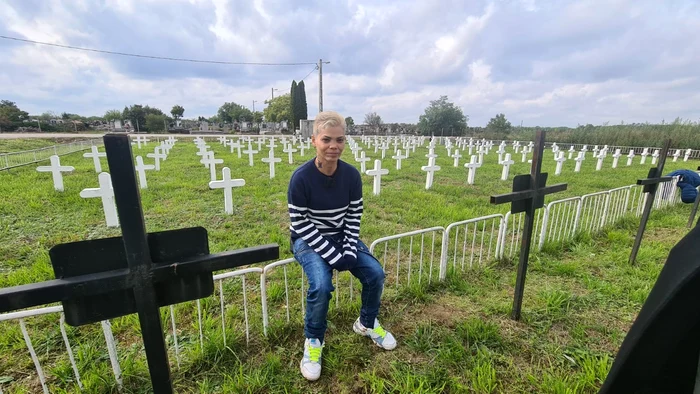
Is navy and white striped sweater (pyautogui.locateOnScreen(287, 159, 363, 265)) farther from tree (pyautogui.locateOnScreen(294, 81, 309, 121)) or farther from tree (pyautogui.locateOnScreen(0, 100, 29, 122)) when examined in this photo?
tree (pyautogui.locateOnScreen(0, 100, 29, 122))

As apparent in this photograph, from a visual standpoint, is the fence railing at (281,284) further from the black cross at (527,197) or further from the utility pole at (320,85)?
the utility pole at (320,85)

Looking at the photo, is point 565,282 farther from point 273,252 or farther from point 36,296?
point 36,296

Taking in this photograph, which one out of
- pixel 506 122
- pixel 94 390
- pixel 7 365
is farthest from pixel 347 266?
pixel 506 122

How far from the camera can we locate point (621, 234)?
4.79 m

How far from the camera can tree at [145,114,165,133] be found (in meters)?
49.0

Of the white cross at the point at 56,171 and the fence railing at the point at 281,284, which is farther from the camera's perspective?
the white cross at the point at 56,171

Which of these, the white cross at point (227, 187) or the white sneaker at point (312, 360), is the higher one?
the white cross at point (227, 187)

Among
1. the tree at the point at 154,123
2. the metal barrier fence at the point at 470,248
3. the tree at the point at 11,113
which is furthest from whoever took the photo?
the tree at the point at 154,123

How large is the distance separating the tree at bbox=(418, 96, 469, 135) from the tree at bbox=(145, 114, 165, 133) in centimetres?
4221

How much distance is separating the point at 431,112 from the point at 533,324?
48.7 meters

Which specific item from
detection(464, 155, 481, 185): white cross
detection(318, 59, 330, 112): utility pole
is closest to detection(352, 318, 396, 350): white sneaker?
detection(464, 155, 481, 185): white cross

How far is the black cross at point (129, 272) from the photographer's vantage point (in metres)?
0.93

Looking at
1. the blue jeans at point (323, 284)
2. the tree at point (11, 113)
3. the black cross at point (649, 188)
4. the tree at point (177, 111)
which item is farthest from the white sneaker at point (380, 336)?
the tree at point (177, 111)

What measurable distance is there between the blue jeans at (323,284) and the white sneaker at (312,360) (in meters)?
0.05
